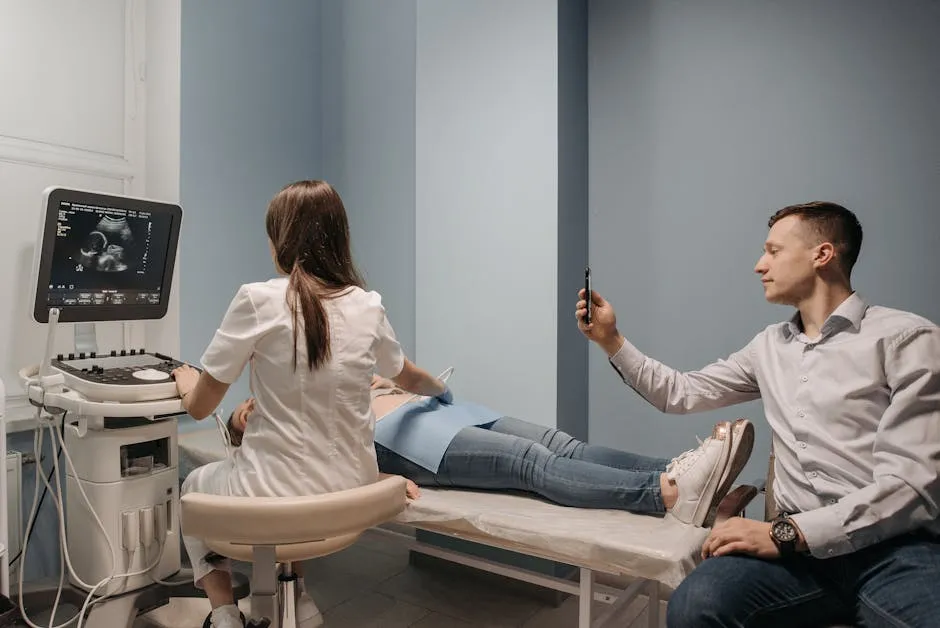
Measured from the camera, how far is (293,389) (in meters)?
1.50

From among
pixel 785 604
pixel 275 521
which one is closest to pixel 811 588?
pixel 785 604

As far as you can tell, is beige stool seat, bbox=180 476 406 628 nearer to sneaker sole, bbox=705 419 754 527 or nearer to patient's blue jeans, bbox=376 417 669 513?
patient's blue jeans, bbox=376 417 669 513

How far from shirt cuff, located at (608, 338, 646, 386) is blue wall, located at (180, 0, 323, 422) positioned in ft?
5.69

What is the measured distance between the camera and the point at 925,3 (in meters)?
1.93

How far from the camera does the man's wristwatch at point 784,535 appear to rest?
134 cm

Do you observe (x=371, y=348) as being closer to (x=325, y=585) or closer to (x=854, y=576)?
(x=854, y=576)

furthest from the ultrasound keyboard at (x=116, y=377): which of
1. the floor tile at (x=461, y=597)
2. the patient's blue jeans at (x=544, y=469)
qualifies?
the floor tile at (x=461, y=597)

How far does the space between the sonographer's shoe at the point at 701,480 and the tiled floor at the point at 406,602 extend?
65 centimetres

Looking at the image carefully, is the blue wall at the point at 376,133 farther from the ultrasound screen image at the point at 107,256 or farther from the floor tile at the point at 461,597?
the ultrasound screen image at the point at 107,256

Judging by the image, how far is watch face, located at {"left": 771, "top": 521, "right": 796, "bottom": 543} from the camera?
1337 millimetres

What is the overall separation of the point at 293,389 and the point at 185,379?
50 centimetres

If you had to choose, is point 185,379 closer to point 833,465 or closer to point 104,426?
point 104,426

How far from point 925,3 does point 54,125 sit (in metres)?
2.76

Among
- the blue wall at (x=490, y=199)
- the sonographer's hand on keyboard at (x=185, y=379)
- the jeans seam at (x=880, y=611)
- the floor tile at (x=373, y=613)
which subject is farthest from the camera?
the blue wall at (x=490, y=199)
